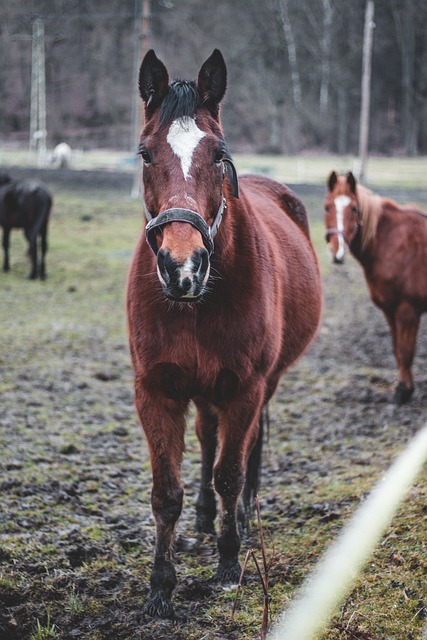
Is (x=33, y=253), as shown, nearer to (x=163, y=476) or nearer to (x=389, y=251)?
(x=389, y=251)

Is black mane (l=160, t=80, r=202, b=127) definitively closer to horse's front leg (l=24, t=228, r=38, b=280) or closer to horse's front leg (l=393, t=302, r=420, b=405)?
horse's front leg (l=393, t=302, r=420, b=405)

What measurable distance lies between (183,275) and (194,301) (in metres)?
0.17

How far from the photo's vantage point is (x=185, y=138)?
8.90 ft

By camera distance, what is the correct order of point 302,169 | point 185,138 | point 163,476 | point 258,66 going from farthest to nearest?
point 258,66 → point 302,169 → point 163,476 → point 185,138

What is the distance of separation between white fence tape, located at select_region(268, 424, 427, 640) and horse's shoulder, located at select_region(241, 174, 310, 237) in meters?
1.86

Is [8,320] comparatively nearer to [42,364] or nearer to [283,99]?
[42,364]

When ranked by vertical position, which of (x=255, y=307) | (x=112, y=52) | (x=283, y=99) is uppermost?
(x=112, y=52)

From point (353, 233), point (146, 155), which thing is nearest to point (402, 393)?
point (353, 233)

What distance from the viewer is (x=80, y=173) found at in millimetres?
25156

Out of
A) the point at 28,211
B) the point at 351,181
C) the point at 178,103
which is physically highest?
the point at 178,103

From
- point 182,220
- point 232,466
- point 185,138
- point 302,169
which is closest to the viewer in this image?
point 182,220

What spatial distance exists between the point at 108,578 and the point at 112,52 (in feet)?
163

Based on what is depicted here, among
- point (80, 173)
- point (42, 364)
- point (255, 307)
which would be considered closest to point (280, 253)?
point (255, 307)

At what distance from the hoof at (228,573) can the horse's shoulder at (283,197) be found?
2.56 metres
